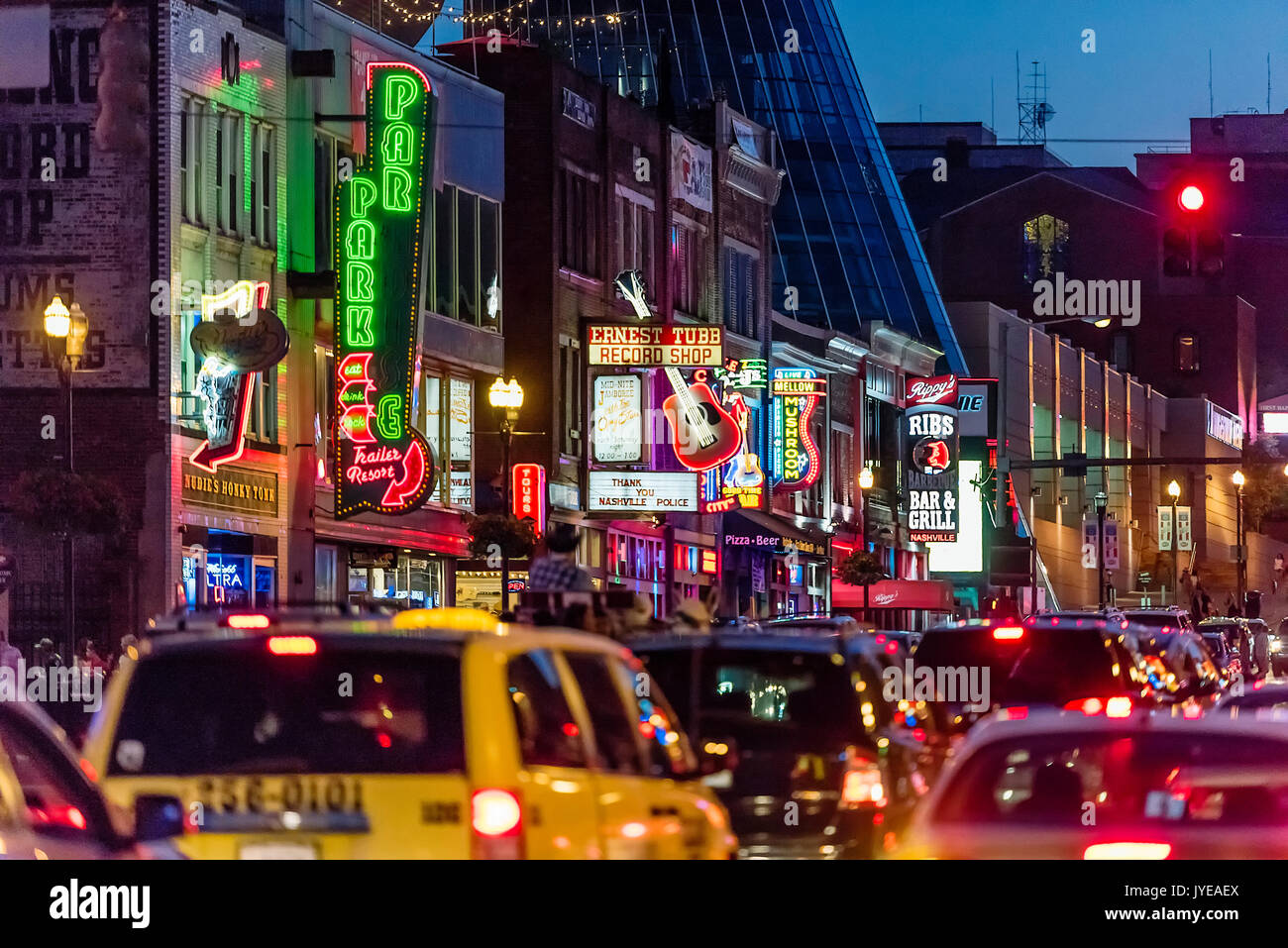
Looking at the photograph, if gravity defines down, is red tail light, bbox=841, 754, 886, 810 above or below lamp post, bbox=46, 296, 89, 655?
below

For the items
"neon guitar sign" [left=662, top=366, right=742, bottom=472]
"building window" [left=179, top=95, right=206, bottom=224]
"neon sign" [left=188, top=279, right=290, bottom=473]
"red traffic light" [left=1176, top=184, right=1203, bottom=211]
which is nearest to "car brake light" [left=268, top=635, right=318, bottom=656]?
"red traffic light" [left=1176, top=184, right=1203, bottom=211]

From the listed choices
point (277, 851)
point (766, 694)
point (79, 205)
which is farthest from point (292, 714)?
point (79, 205)

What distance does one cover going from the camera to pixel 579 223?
158 feet

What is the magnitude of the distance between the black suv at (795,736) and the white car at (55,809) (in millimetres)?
4239

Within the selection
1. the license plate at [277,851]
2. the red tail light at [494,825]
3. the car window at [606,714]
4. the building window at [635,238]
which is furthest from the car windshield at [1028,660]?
the building window at [635,238]

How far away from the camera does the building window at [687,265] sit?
53.1 meters

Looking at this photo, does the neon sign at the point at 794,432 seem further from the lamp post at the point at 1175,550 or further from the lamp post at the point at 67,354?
the lamp post at the point at 1175,550

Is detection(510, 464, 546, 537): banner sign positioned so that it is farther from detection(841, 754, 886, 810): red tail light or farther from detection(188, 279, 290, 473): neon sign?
detection(841, 754, 886, 810): red tail light

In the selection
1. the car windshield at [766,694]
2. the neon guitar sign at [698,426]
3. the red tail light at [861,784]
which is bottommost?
the red tail light at [861,784]

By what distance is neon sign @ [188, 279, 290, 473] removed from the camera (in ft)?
111

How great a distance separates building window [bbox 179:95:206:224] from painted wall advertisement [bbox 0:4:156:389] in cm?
52

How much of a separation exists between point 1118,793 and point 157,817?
398cm
